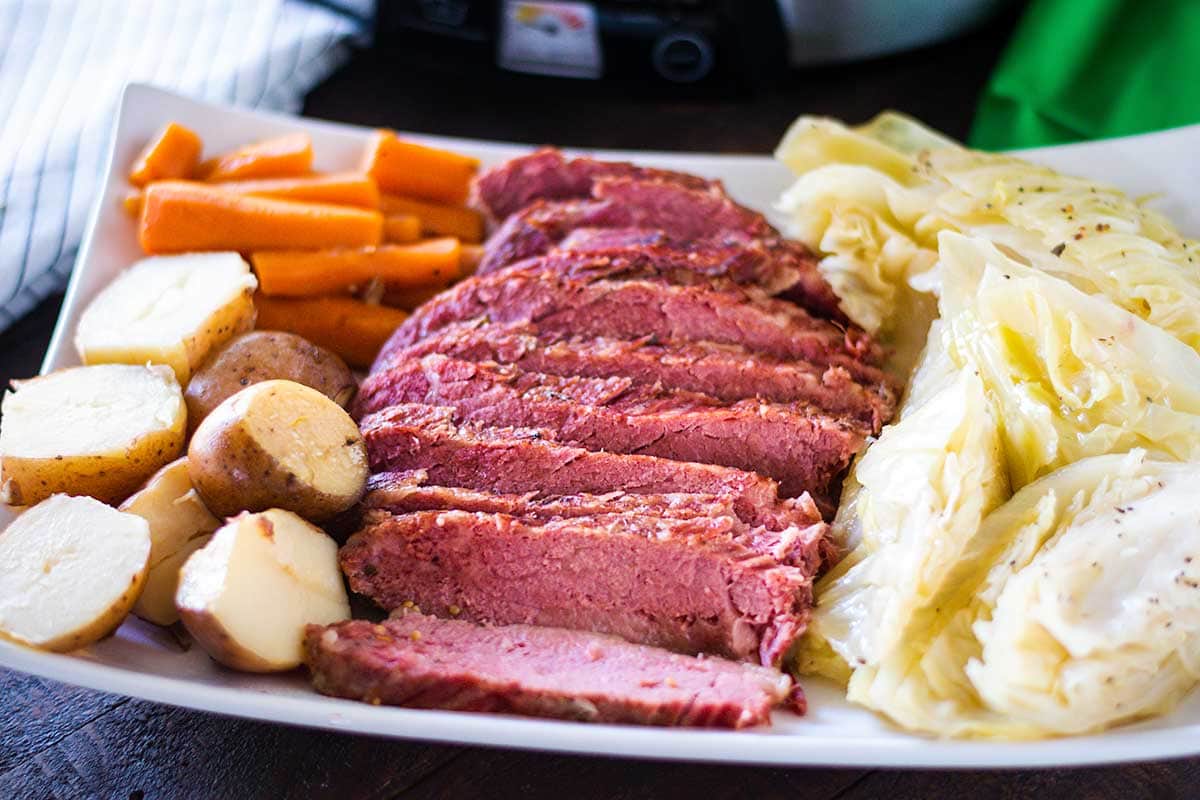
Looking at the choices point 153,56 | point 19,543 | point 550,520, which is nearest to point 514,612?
point 550,520

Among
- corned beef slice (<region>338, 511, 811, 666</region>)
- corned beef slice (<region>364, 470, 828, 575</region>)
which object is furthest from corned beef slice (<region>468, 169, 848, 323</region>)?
corned beef slice (<region>338, 511, 811, 666</region>)

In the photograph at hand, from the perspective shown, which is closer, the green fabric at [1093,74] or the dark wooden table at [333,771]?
the dark wooden table at [333,771]

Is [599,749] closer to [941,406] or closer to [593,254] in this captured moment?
[941,406]

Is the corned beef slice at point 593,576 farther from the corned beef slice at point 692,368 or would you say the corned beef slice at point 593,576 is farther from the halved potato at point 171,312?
the halved potato at point 171,312

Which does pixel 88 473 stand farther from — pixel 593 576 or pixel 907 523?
pixel 907 523

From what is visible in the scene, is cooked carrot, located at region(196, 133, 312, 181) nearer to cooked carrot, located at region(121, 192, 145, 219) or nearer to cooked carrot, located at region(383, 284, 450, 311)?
cooked carrot, located at region(121, 192, 145, 219)

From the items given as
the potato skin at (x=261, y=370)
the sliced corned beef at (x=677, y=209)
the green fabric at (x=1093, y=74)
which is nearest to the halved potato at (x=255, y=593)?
the potato skin at (x=261, y=370)

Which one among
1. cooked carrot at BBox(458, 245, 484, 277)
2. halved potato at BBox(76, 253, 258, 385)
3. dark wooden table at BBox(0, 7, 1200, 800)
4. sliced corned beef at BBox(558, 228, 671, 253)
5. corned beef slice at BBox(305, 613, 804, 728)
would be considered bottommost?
dark wooden table at BBox(0, 7, 1200, 800)
